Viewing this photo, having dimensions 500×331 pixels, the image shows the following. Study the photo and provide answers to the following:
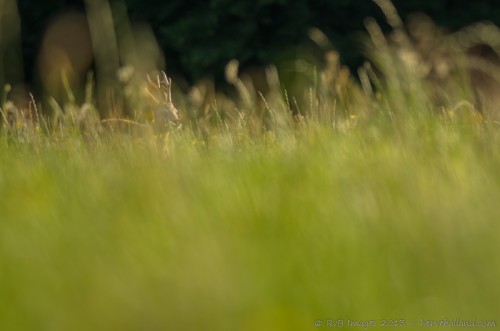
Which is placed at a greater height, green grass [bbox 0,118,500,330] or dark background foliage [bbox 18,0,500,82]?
green grass [bbox 0,118,500,330]

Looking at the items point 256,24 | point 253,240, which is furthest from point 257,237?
point 256,24

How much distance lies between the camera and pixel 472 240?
1.96m

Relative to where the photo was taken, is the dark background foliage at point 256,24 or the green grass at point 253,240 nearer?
the green grass at point 253,240

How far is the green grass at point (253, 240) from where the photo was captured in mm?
1711

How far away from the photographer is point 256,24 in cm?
1438

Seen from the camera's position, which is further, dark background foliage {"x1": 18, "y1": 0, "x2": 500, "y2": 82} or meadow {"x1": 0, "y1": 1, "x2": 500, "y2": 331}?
dark background foliage {"x1": 18, "y1": 0, "x2": 500, "y2": 82}

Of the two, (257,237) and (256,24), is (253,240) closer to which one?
(257,237)

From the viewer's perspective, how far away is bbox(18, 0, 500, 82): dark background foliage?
1412 cm

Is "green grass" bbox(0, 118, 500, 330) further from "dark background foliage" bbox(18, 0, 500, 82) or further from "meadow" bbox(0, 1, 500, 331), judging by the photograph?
"dark background foliage" bbox(18, 0, 500, 82)

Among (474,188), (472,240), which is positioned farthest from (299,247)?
(474,188)

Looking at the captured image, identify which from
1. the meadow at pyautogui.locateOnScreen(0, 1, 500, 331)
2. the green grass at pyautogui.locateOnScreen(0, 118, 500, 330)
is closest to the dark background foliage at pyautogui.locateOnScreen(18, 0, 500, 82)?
the meadow at pyautogui.locateOnScreen(0, 1, 500, 331)

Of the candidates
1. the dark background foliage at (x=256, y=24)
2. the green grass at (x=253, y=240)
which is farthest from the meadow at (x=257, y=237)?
the dark background foliage at (x=256, y=24)

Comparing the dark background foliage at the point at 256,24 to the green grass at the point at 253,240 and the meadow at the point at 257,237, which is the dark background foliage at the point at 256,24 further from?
the green grass at the point at 253,240

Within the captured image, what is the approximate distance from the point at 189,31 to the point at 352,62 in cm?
221
